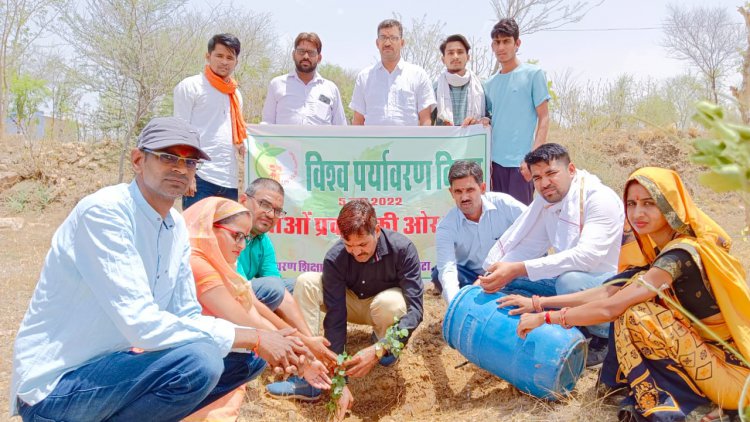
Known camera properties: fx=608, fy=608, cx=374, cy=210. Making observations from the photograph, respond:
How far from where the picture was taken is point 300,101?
16.7ft

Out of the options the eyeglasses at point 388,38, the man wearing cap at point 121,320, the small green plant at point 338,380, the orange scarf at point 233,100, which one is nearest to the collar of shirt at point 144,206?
the man wearing cap at point 121,320

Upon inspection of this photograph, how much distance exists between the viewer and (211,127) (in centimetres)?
463

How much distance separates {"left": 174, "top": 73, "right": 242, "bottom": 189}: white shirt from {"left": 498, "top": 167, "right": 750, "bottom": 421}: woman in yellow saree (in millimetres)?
2968

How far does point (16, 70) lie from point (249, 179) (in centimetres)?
1098

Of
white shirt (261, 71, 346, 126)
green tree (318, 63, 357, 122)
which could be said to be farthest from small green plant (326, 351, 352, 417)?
green tree (318, 63, 357, 122)

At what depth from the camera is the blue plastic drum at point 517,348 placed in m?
2.96

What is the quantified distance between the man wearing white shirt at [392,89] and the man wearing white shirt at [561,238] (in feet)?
5.24

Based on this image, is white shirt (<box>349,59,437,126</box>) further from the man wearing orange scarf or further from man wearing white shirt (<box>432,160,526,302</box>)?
man wearing white shirt (<box>432,160,526,302</box>)

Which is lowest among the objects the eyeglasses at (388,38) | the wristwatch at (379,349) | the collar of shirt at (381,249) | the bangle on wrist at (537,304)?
the wristwatch at (379,349)

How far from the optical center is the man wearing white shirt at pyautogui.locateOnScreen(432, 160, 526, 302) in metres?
3.96

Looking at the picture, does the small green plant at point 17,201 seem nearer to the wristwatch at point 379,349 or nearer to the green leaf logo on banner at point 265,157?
the green leaf logo on banner at point 265,157

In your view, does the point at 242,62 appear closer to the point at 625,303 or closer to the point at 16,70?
the point at 16,70

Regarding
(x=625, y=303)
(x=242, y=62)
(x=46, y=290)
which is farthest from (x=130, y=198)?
(x=242, y=62)

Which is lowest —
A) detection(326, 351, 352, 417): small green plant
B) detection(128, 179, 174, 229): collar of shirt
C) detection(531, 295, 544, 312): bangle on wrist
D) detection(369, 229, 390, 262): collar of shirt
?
detection(326, 351, 352, 417): small green plant
